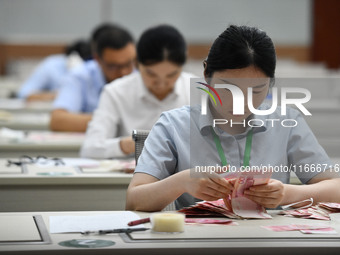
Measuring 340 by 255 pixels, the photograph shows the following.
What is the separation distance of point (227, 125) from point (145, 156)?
27 centimetres

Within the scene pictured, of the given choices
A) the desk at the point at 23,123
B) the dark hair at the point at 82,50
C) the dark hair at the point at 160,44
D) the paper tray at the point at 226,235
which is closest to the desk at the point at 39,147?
the dark hair at the point at 160,44

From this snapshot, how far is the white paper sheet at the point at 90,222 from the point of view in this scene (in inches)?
65.3

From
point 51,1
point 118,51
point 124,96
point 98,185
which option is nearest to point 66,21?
point 51,1

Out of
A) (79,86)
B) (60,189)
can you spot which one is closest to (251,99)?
(60,189)

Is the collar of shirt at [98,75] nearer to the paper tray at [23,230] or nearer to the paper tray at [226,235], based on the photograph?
the paper tray at [23,230]

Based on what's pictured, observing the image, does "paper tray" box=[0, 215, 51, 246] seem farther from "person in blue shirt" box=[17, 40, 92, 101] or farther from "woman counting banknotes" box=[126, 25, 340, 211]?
"person in blue shirt" box=[17, 40, 92, 101]

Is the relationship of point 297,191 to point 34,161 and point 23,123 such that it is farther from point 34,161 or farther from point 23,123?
point 23,123

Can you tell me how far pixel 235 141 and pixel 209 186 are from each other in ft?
1.16

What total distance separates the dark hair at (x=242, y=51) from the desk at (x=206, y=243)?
20.2 inches

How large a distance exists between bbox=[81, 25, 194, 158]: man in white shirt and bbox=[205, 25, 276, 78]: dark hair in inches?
48.5

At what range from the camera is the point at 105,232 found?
1.61 meters

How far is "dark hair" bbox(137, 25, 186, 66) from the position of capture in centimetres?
331

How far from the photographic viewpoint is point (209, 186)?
1789mm

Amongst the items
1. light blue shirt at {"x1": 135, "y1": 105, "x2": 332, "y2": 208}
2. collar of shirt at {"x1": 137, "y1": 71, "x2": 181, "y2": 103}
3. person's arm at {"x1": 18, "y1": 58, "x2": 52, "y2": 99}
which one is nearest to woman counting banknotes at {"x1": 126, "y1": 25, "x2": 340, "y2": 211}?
light blue shirt at {"x1": 135, "y1": 105, "x2": 332, "y2": 208}
